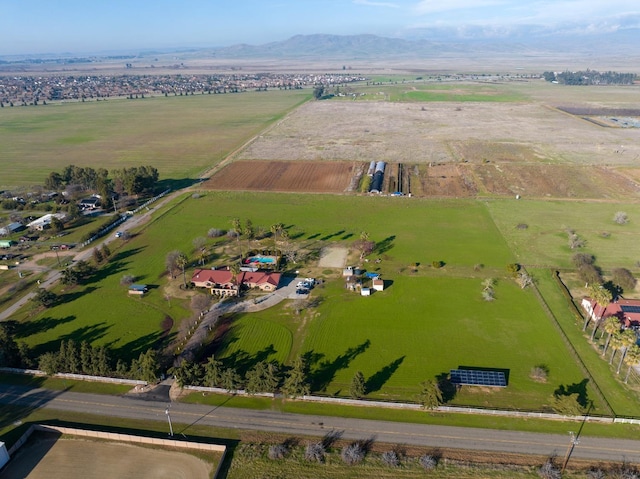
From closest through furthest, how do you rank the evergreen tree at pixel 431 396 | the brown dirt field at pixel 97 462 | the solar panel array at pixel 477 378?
the brown dirt field at pixel 97 462, the evergreen tree at pixel 431 396, the solar panel array at pixel 477 378

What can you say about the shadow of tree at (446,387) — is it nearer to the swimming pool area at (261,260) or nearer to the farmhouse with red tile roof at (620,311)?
the farmhouse with red tile roof at (620,311)

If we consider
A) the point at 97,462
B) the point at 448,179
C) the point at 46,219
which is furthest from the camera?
the point at 448,179

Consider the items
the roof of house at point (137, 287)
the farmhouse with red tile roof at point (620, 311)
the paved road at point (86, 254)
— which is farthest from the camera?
the roof of house at point (137, 287)

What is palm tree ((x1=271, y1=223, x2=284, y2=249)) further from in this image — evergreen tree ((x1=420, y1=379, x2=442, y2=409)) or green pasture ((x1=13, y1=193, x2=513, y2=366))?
evergreen tree ((x1=420, y1=379, x2=442, y2=409))

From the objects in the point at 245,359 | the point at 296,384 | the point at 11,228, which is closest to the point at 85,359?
the point at 245,359

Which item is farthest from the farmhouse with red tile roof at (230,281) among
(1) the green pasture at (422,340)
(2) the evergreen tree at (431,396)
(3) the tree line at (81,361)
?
(2) the evergreen tree at (431,396)

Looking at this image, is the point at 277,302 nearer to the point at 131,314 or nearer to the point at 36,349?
the point at 131,314

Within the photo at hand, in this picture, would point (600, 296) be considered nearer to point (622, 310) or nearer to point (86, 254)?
point (622, 310)
